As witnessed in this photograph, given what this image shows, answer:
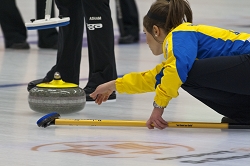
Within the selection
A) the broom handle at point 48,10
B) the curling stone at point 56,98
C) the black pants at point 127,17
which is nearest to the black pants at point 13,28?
the black pants at point 127,17

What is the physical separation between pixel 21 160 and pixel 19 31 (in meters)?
4.15

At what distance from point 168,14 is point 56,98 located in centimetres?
66

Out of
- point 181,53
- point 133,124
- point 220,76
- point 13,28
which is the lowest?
point 13,28

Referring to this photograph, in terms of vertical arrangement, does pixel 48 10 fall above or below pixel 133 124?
above

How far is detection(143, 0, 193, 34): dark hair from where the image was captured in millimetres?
2965

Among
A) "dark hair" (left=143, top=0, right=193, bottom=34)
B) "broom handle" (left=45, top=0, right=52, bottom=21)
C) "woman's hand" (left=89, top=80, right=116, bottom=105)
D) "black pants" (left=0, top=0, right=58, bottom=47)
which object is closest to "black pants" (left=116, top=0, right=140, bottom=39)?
"black pants" (left=0, top=0, right=58, bottom=47)

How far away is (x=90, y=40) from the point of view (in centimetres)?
381

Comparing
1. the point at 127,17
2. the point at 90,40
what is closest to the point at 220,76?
the point at 90,40

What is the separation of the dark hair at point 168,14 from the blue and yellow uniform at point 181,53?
0.05 metres

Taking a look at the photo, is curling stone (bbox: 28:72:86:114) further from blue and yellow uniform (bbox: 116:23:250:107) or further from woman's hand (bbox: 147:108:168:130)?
woman's hand (bbox: 147:108:168:130)

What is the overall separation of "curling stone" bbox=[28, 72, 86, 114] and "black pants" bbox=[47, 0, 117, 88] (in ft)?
1.37

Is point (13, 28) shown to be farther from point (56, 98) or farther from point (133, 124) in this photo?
point (133, 124)

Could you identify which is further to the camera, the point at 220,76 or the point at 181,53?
the point at 220,76

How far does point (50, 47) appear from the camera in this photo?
645 cm
